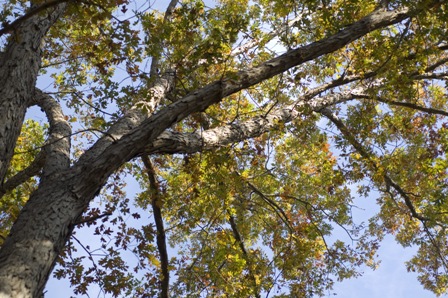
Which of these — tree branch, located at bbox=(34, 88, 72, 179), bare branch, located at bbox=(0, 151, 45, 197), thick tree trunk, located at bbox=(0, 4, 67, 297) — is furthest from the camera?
bare branch, located at bbox=(0, 151, 45, 197)

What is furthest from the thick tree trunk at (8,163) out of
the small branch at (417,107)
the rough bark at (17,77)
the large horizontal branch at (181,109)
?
the small branch at (417,107)

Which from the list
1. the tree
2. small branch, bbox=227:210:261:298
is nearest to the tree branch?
the tree

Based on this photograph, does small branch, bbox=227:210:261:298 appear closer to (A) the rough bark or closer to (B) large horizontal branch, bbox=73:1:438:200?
(B) large horizontal branch, bbox=73:1:438:200

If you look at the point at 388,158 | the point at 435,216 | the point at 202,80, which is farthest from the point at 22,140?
the point at 435,216

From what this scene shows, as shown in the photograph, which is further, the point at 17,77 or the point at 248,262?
the point at 248,262

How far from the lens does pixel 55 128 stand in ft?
16.2

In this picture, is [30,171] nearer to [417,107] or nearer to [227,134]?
[227,134]

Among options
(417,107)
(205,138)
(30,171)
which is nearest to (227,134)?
(205,138)

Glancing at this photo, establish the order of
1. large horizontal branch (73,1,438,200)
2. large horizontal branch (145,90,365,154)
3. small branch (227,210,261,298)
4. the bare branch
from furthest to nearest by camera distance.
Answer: small branch (227,210,261,298) → the bare branch → large horizontal branch (145,90,365,154) → large horizontal branch (73,1,438,200)

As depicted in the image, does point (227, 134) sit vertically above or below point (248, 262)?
above

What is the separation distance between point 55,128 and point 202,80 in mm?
3698

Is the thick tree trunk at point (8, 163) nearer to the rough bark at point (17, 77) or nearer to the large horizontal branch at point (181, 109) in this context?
the rough bark at point (17, 77)

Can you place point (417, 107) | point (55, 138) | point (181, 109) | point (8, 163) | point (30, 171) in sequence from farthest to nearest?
point (417, 107)
point (30, 171)
point (55, 138)
point (181, 109)
point (8, 163)

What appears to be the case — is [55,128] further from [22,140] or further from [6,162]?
[22,140]
